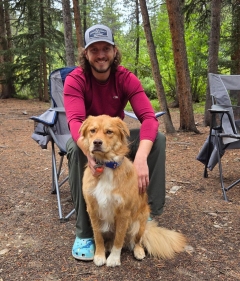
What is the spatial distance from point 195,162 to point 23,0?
12206mm

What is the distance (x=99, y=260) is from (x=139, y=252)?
0.30 meters

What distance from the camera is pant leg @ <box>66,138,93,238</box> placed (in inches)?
87.9

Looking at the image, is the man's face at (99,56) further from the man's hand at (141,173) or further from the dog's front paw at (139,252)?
the dog's front paw at (139,252)

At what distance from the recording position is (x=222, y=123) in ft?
12.2

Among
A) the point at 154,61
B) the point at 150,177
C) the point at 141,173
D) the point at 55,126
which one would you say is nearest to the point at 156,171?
the point at 150,177

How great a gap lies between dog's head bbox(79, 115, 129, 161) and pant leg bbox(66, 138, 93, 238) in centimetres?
21

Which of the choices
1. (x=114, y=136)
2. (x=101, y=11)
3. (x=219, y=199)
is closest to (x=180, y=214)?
(x=219, y=199)

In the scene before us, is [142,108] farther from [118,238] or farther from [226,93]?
[226,93]

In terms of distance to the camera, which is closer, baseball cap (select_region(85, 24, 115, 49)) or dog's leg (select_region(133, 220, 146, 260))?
dog's leg (select_region(133, 220, 146, 260))

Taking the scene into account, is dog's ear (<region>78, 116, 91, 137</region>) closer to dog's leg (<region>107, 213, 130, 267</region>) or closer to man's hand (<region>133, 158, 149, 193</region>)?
man's hand (<region>133, 158, 149, 193</region>)

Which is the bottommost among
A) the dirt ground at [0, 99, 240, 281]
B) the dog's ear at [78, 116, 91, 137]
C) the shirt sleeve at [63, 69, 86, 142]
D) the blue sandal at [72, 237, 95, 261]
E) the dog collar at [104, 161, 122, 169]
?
the dirt ground at [0, 99, 240, 281]

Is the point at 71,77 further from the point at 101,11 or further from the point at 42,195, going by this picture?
the point at 101,11

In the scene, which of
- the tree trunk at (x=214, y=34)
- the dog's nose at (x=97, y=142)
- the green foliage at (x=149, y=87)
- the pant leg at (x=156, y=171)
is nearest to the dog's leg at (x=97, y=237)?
the dog's nose at (x=97, y=142)

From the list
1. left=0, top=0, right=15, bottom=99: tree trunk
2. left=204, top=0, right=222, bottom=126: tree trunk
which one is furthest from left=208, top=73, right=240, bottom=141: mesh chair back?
left=0, top=0, right=15, bottom=99: tree trunk
